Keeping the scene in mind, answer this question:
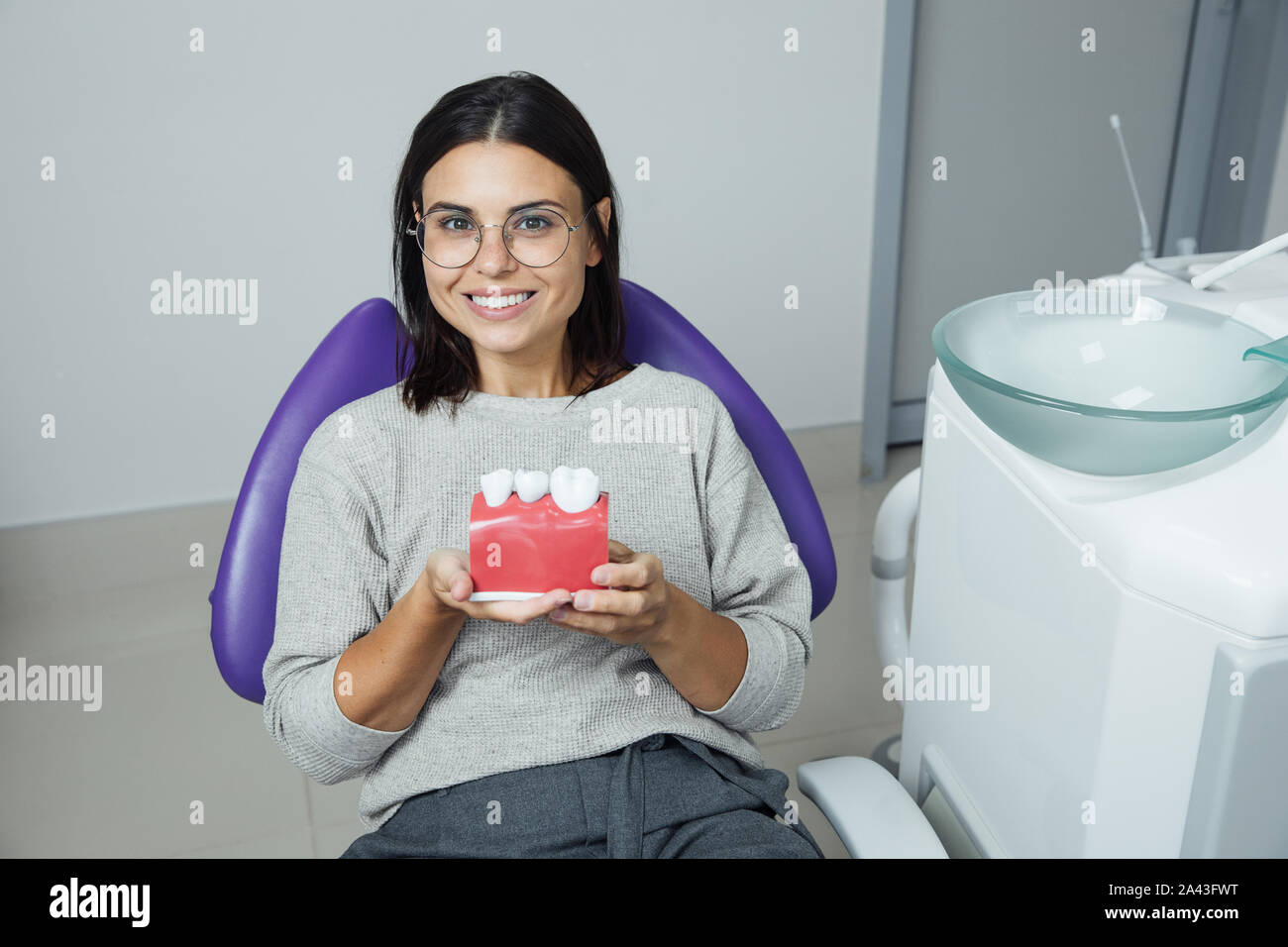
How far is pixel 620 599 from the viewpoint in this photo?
0.96m

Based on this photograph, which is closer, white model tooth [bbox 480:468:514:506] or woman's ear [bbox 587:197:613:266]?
white model tooth [bbox 480:468:514:506]

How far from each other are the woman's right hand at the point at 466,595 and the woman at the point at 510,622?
0.04m

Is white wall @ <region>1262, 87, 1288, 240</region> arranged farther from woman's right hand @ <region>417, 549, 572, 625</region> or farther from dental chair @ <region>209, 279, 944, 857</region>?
woman's right hand @ <region>417, 549, 572, 625</region>

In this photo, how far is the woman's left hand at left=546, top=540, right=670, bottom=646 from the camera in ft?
3.13

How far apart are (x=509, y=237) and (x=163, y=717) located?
56.5 inches

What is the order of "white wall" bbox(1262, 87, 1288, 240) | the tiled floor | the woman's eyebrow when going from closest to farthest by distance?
the woman's eyebrow < the tiled floor < "white wall" bbox(1262, 87, 1288, 240)

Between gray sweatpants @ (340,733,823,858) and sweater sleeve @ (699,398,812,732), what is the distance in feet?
0.29

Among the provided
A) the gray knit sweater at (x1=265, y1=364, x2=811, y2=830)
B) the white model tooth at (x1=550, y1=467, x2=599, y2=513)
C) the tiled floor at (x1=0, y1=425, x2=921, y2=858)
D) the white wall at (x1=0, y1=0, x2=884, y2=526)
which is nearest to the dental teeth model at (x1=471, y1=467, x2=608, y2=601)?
the white model tooth at (x1=550, y1=467, x2=599, y2=513)

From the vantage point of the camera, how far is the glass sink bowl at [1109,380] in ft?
3.23

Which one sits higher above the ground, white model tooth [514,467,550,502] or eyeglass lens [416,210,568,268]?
eyeglass lens [416,210,568,268]

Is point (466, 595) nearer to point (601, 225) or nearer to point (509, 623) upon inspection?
point (509, 623)

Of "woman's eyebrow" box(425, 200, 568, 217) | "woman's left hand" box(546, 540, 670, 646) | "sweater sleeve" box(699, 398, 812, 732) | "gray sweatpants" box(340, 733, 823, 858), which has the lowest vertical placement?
"gray sweatpants" box(340, 733, 823, 858)

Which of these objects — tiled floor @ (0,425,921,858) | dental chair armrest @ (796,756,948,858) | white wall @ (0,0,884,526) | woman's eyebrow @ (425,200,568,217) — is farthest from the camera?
white wall @ (0,0,884,526)
